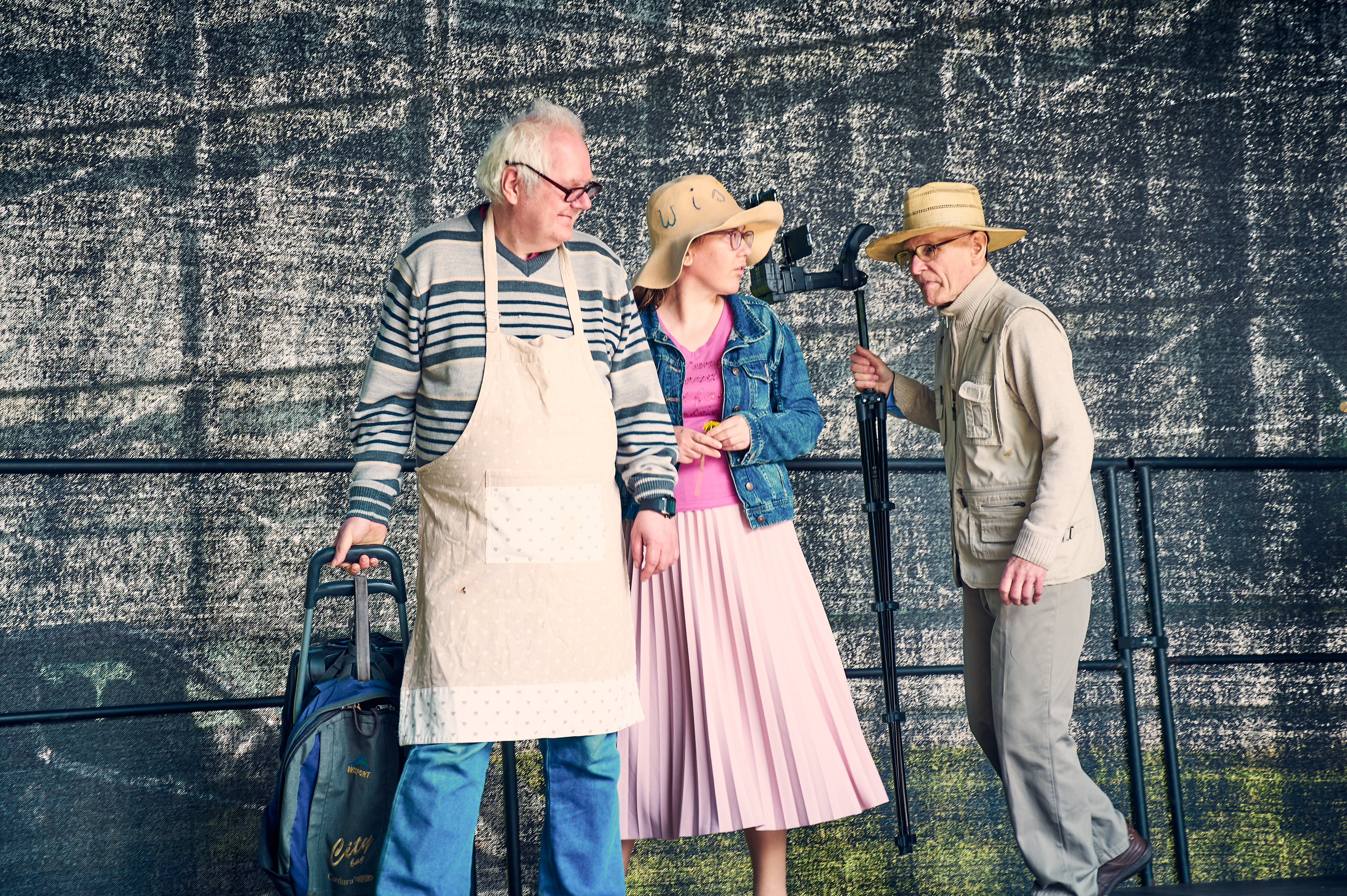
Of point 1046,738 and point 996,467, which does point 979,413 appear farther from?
point 1046,738

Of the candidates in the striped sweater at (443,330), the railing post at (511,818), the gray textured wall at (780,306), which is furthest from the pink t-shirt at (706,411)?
the gray textured wall at (780,306)

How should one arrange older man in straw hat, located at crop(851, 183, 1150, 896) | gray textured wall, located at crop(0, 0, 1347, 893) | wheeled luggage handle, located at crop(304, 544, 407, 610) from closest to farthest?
wheeled luggage handle, located at crop(304, 544, 407, 610)
older man in straw hat, located at crop(851, 183, 1150, 896)
gray textured wall, located at crop(0, 0, 1347, 893)

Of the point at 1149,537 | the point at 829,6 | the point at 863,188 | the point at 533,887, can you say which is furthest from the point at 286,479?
the point at 1149,537

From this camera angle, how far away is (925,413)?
2.30 m

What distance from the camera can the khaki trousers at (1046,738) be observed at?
6.26 ft

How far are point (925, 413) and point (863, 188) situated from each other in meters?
1.04

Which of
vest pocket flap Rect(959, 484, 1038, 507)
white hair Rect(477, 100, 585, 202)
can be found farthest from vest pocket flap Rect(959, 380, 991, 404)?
white hair Rect(477, 100, 585, 202)

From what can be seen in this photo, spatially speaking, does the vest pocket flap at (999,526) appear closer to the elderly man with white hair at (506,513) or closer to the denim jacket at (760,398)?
the denim jacket at (760,398)

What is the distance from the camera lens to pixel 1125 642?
2.51 meters

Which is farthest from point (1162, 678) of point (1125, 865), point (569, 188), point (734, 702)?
point (569, 188)

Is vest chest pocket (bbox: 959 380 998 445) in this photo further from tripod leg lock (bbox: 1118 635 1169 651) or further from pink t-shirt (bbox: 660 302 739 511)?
tripod leg lock (bbox: 1118 635 1169 651)

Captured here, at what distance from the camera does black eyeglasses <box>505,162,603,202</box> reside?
1.62m

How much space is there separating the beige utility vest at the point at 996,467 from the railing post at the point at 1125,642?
595mm

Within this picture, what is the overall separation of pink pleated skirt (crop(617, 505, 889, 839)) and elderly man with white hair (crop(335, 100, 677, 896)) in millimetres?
293
